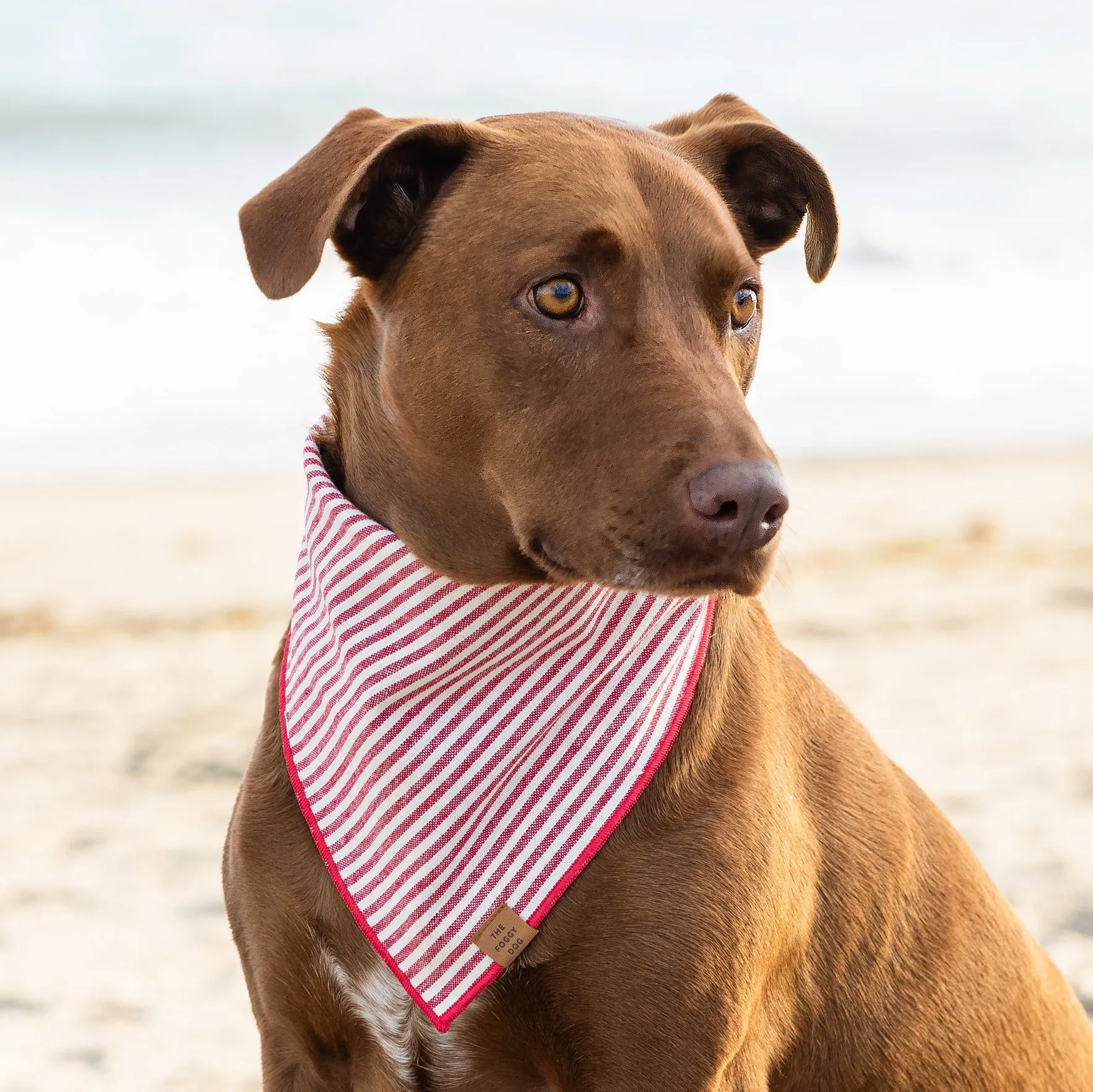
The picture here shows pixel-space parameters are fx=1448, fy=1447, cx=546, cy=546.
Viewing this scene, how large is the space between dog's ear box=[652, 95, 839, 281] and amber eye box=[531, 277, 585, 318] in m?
0.62

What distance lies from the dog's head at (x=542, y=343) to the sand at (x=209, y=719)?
0.88m

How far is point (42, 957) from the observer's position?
4395 mm

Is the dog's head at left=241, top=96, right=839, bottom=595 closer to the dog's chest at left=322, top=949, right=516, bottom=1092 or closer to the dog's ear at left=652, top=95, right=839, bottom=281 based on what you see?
the dog's ear at left=652, top=95, right=839, bottom=281

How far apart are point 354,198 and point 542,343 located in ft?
1.44

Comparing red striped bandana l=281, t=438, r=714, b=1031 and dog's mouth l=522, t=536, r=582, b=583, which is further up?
dog's mouth l=522, t=536, r=582, b=583

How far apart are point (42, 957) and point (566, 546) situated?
2.76 meters

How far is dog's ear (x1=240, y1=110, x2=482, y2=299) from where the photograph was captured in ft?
8.01

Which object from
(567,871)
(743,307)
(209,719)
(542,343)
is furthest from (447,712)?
(209,719)

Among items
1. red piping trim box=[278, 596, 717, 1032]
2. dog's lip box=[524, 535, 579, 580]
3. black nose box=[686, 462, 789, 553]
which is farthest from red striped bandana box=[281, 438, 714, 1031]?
black nose box=[686, 462, 789, 553]

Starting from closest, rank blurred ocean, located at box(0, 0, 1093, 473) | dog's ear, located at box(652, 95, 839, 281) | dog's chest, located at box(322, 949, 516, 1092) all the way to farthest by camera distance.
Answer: dog's chest, located at box(322, 949, 516, 1092), dog's ear, located at box(652, 95, 839, 281), blurred ocean, located at box(0, 0, 1093, 473)

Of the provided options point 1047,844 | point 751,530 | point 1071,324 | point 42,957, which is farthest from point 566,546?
point 1071,324

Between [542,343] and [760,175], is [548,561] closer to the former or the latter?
[542,343]

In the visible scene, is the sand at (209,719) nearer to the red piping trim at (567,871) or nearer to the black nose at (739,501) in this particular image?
the red piping trim at (567,871)

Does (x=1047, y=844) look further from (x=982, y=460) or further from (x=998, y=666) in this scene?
(x=982, y=460)
